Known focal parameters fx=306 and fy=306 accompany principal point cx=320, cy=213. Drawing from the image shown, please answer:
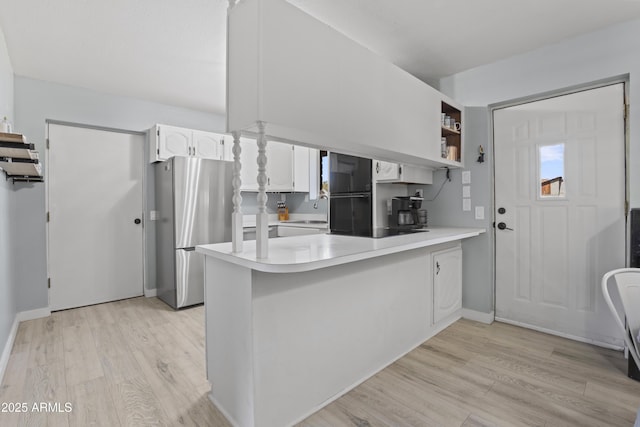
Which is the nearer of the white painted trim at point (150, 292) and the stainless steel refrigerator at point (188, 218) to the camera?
the stainless steel refrigerator at point (188, 218)

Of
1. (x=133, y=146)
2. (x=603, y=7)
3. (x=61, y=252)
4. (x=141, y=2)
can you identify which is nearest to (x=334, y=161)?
(x=141, y=2)

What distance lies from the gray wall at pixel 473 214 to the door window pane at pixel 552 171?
418 mm

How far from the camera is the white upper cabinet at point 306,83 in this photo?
54.7 inches

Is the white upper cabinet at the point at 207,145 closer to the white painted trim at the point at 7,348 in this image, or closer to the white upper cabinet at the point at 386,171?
the white upper cabinet at the point at 386,171

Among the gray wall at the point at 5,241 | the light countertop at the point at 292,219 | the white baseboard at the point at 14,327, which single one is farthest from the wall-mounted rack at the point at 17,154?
the light countertop at the point at 292,219

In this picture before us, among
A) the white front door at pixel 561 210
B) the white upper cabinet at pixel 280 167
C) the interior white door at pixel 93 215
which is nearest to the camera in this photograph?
the white front door at pixel 561 210

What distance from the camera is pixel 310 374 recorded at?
1.63 metres

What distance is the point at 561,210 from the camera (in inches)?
104

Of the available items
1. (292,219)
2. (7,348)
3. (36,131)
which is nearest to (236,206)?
(7,348)

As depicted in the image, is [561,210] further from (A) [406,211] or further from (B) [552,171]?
(A) [406,211]

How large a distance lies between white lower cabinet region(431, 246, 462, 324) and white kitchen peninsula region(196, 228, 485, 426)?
0.57 m

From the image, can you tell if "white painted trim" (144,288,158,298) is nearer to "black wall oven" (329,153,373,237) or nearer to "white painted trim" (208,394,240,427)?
"black wall oven" (329,153,373,237)

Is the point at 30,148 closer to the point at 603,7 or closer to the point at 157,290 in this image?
the point at 157,290

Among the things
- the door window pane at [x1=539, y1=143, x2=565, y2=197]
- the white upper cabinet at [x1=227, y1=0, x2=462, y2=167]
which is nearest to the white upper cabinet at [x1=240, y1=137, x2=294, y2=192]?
the white upper cabinet at [x1=227, y1=0, x2=462, y2=167]
